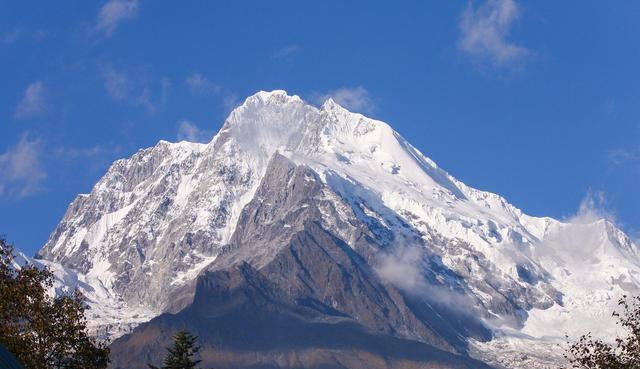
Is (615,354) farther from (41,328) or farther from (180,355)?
(41,328)

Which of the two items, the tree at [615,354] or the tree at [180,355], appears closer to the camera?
the tree at [615,354]

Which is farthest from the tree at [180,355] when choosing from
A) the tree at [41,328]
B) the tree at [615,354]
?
the tree at [615,354]

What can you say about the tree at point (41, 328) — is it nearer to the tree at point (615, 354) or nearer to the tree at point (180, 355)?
the tree at point (180, 355)

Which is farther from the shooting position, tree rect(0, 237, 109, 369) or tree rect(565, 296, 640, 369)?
tree rect(0, 237, 109, 369)

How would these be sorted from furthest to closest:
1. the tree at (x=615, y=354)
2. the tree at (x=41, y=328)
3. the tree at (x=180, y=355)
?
the tree at (x=180, y=355)
the tree at (x=41, y=328)
the tree at (x=615, y=354)

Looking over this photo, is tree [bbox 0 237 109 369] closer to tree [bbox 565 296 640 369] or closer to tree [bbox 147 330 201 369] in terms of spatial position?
tree [bbox 147 330 201 369]

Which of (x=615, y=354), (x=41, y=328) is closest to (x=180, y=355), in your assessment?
(x=41, y=328)

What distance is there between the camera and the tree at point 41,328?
254 feet

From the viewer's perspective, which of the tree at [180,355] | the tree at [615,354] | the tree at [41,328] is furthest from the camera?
the tree at [180,355]

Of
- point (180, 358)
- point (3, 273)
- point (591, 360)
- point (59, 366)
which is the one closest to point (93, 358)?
point (59, 366)

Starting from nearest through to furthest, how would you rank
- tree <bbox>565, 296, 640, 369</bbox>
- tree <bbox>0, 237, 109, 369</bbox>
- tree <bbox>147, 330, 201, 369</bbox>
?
tree <bbox>565, 296, 640, 369</bbox> → tree <bbox>0, 237, 109, 369</bbox> → tree <bbox>147, 330, 201, 369</bbox>

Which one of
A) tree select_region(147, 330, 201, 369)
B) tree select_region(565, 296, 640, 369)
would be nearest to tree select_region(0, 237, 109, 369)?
A: tree select_region(147, 330, 201, 369)

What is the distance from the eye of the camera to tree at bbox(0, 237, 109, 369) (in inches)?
3054

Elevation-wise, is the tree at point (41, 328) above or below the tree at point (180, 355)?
below
